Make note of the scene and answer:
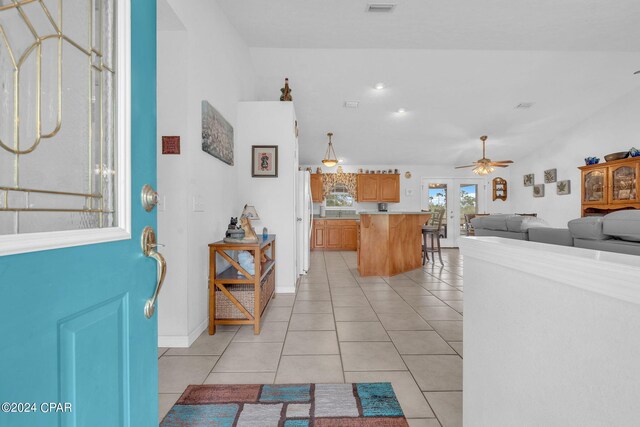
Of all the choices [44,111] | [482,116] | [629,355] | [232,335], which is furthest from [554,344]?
[482,116]

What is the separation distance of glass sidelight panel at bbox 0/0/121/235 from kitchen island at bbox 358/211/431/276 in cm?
449

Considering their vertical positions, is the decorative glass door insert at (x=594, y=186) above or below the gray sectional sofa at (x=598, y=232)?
above

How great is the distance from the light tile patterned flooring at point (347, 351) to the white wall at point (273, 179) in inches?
25.1

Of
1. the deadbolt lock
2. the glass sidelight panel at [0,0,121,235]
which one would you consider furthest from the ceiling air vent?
the deadbolt lock

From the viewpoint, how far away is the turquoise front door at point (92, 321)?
48cm

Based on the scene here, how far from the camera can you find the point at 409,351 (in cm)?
222

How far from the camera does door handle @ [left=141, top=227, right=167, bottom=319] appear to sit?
0.81 m

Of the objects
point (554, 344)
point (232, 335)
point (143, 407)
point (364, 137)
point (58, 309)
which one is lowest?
point (232, 335)

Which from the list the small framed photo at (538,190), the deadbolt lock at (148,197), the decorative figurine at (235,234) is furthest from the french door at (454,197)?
the deadbolt lock at (148,197)

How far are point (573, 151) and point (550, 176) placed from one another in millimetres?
720

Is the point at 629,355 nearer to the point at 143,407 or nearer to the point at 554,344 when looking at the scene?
the point at 554,344

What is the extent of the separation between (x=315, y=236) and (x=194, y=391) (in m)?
6.76

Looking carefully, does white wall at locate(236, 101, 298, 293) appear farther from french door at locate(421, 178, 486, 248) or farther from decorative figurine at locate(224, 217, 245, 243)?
french door at locate(421, 178, 486, 248)

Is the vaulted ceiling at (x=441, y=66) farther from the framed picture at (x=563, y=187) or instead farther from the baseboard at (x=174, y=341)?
the baseboard at (x=174, y=341)
